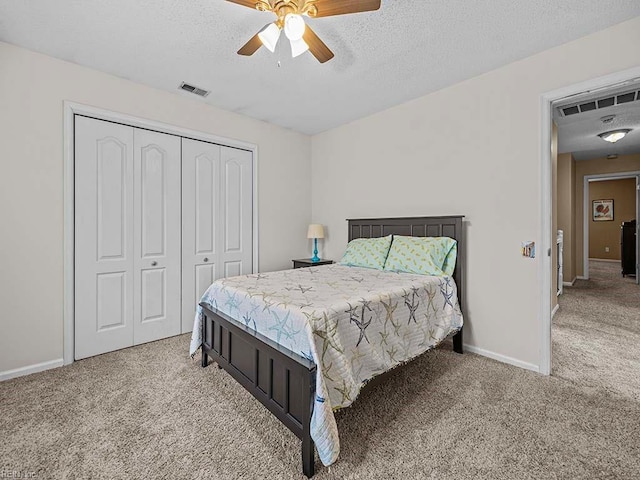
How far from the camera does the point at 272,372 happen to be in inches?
67.4

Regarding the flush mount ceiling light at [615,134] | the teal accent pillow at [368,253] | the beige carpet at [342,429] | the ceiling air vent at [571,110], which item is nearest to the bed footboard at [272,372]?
the beige carpet at [342,429]

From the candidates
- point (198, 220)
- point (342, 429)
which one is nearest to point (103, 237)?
point (198, 220)

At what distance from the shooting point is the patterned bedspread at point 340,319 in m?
1.54

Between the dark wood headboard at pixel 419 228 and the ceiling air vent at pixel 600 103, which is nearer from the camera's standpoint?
the dark wood headboard at pixel 419 228

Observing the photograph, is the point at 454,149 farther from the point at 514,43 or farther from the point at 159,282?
the point at 159,282

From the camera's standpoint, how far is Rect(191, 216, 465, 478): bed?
4.89 ft

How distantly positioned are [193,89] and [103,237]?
1.71m

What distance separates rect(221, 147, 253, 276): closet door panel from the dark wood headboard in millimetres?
1333

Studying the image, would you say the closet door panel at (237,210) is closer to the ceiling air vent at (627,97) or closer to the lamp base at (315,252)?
the lamp base at (315,252)

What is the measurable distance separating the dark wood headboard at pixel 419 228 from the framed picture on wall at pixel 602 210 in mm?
8990

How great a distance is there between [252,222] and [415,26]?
2.69 m

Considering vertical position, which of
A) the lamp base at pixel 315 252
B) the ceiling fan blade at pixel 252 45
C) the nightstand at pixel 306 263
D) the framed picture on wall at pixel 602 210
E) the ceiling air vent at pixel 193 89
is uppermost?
the ceiling air vent at pixel 193 89

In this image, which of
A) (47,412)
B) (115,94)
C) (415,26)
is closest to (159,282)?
(47,412)

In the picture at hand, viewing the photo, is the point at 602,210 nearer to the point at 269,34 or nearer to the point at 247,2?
the point at 269,34
